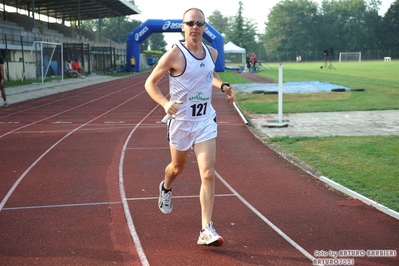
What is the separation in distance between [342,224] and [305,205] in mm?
832

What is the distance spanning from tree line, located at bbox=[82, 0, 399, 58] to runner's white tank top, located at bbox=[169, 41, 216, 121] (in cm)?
10768

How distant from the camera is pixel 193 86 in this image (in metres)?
4.84

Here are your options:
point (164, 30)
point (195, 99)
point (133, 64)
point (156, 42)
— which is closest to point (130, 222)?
point (195, 99)

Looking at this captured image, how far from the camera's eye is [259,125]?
1343 centimetres

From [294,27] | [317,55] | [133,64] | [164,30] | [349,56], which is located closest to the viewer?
[164,30]

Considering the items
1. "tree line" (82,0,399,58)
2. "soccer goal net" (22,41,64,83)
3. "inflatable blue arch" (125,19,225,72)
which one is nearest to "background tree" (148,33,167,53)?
"tree line" (82,0,399,58)

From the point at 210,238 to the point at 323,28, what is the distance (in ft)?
374

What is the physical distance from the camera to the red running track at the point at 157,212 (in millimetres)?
4723

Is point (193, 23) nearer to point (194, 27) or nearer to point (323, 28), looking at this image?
point (194, 27)

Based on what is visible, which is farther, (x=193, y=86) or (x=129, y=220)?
(x=129, y=220)

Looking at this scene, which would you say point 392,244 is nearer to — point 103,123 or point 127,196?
point 127,196

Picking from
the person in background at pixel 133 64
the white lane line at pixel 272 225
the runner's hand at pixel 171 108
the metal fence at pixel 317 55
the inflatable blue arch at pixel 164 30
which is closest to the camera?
the runner's hand at pixel 171 108

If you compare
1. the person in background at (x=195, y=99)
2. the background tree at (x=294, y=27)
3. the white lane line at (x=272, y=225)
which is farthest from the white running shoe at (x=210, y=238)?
the background tree at (x=294, y=27)

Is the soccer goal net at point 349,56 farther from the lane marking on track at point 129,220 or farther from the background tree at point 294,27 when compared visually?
the lane marking on track at point 129,220
